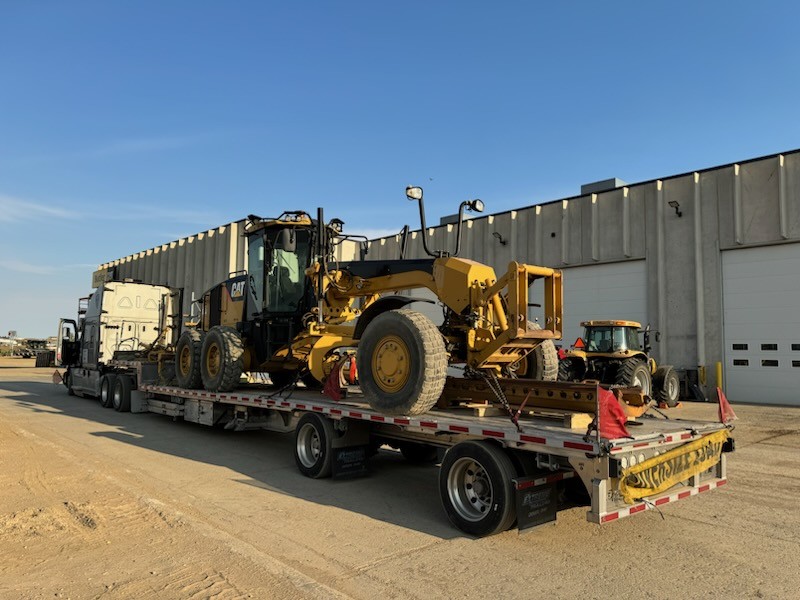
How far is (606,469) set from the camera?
462 cm

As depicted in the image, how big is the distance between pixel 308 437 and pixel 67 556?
142 inches

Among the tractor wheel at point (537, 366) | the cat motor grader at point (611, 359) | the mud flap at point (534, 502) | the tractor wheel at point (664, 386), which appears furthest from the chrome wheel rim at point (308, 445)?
the tractor wheel at point (664, 386)

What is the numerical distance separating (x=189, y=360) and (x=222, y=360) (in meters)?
1.52

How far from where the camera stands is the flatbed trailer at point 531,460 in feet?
15.7

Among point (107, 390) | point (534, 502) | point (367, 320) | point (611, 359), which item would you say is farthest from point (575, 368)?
point (107, 390)

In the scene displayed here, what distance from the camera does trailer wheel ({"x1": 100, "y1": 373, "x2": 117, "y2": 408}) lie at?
15488 mm

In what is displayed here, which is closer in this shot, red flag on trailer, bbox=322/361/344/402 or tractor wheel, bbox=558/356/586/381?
red flag on trailer, bbox=322/361/344/402

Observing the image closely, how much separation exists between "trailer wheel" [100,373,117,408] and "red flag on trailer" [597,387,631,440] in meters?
13.9

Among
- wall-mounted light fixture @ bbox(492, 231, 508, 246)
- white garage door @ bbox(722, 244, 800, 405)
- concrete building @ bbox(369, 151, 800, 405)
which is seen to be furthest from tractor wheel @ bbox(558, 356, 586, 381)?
wall-mounted light fixture @ bbox(492, 231, 508, 246)

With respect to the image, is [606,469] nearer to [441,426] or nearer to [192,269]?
[441,426]

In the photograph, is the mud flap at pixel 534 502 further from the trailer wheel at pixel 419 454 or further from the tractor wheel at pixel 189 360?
the tractor wheel at pixel 189 360

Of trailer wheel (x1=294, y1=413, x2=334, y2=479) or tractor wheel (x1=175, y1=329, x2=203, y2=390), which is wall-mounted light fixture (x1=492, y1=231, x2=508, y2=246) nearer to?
tractor wheel (x1=175, y1=329, x2=203, y2=390)

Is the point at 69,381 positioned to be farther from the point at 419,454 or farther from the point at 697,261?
the point at 697,261

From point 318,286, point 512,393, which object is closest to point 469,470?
point 512,393
